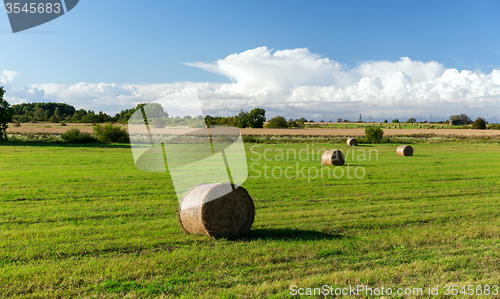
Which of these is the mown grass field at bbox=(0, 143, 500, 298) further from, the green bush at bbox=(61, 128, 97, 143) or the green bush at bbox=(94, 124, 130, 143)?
the green bush at bbox=(94, 124, 130, 143)

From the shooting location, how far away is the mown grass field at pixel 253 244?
5754mm

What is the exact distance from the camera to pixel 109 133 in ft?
167

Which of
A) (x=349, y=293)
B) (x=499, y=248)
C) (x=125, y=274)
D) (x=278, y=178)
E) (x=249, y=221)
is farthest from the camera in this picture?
(x=278, y=178)

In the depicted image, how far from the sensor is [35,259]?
6871 mm

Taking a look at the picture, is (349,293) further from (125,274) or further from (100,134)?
(100,134)

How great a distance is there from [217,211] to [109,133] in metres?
47.7

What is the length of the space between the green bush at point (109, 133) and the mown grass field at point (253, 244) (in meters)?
37.9

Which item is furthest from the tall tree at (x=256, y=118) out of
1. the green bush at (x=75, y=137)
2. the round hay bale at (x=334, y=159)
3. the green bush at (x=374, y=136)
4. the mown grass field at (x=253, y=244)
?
the mown grass field at (x=253, y=244)

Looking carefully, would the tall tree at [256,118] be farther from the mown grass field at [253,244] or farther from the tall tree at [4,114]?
the mown grass field at [253,244]

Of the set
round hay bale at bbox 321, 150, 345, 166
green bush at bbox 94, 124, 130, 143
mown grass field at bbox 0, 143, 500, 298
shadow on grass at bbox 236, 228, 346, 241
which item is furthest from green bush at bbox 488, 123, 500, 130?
shadow on grass at bbox 236, 228, 346, 241

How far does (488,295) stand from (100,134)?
53.0m

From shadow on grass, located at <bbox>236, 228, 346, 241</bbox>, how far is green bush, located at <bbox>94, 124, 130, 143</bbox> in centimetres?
4748

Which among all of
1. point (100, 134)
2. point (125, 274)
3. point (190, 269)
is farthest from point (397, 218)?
point (100, 134)

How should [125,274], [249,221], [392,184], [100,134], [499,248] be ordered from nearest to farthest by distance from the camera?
[125,274] < [499,248] < [249,221] < [392,184] < [100,134]
